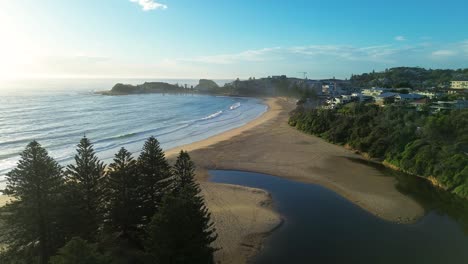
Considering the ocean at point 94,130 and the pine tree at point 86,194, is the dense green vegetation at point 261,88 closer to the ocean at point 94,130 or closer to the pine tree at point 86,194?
the ocean at point 94,130

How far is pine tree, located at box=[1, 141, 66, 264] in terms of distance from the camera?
551 inches

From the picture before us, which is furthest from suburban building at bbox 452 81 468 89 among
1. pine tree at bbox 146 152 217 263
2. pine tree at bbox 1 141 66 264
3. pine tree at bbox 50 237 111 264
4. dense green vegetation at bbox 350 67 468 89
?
pine tree at bbox 50 237 111 264

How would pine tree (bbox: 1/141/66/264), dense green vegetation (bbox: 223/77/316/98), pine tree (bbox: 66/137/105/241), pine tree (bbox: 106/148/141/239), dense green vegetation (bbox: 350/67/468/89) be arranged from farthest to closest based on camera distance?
dense green vegetation (bbox: 223/77/316/98), dense green vegetation (bbox: 350/67/468/89), pine tree (bbox: 106/148/141/239), pine tree (bbox: 66/137/105/241), pine tree (bbox: 1/141/66/264)

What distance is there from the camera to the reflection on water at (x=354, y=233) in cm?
1927

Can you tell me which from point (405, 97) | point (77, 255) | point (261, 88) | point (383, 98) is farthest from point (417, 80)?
point (77, 255)

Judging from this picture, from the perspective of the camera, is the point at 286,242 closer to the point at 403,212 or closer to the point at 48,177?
the point at 403,212

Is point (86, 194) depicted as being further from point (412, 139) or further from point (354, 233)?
point (412, 139)

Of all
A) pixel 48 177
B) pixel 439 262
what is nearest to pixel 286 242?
pixel 439 262

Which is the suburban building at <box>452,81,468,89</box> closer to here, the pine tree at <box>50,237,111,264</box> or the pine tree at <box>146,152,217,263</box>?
the pine tree at <box>146,152,217,263</box>

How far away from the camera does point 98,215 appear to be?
53.5ft

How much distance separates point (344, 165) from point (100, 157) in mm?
28949

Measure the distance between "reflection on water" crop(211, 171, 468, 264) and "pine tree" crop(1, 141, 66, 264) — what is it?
35.1 ft

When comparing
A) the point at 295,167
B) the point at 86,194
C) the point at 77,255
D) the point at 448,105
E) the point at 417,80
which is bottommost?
the point at 295,167

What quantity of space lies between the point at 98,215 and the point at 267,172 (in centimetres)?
2137
